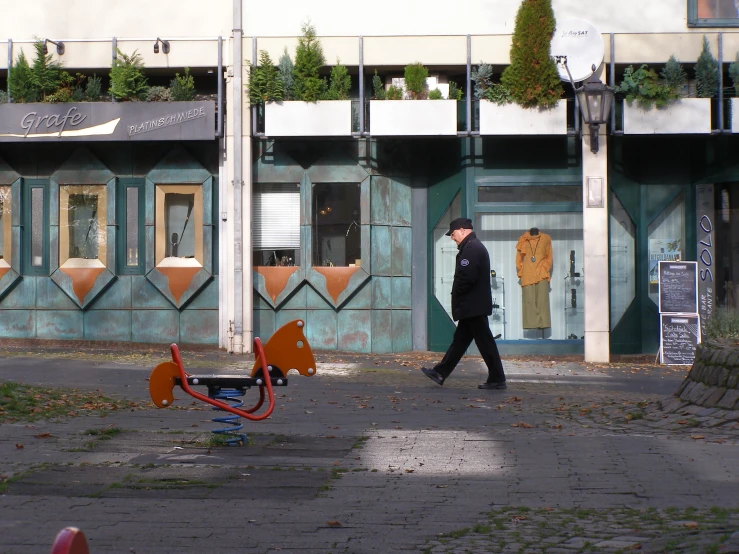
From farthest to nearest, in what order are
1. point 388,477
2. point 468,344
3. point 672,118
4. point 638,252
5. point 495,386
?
point 638,252 < point 672,118 < point 468,344 < point 495,386 < point 388,477

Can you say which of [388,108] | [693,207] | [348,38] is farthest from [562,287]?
[348,38]

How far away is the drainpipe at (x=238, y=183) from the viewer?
16109mm

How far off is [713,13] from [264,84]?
6.97 m

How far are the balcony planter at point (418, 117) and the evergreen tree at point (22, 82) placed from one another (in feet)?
17.5

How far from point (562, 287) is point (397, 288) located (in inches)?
105

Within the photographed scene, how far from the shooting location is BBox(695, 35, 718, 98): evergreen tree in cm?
1568

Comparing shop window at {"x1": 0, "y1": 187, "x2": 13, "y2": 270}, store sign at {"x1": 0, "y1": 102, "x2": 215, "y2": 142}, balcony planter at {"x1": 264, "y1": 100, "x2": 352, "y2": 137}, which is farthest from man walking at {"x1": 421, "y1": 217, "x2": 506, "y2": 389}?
shop window at {"x1": 0, "y1": 187, "x2": 13, "y2": 270}

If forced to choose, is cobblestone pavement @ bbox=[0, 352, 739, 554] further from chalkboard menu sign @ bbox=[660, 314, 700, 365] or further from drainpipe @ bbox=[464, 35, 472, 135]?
drainpipe @ bbox=[464, 35, 472, 135]

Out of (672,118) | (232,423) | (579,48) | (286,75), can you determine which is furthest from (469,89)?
(232,423)

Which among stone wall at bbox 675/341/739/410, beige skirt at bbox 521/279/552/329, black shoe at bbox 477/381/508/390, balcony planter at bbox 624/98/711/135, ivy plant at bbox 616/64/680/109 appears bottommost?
black shoe at bbox 477/381/508/390

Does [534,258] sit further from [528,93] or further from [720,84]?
[720,84]

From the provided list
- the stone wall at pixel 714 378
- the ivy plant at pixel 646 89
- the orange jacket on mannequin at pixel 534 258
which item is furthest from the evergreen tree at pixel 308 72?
the stone wall at pixel 714 378

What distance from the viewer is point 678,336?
622 inches

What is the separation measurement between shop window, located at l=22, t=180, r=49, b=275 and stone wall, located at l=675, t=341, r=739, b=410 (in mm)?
11196
